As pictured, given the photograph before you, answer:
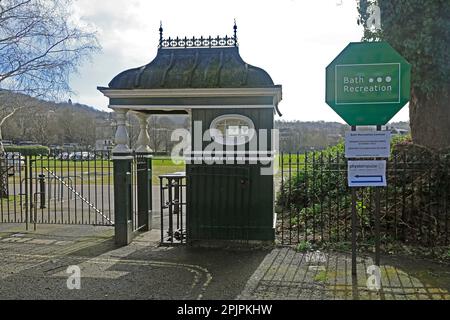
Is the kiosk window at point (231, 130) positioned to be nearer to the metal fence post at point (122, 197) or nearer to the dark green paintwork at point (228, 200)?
the dark green paintwork at point (228, 200)

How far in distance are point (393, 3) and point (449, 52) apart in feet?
4.58

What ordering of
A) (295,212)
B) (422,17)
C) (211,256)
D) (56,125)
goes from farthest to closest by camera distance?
(56,125) < (295,212) < (422,17) < (211,256)

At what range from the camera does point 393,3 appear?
7.57 meters

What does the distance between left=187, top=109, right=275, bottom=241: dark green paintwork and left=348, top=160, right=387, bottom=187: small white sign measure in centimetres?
167

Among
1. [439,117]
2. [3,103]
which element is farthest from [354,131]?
[3,103]

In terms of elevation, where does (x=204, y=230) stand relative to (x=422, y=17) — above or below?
below

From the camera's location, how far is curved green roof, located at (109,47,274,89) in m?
6.57

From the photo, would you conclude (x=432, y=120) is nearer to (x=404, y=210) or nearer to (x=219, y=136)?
(x=404, y=210)

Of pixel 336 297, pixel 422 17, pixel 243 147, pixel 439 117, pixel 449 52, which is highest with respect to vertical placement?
pixel 422 17

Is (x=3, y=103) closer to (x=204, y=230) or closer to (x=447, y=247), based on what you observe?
(x=204, y=230)

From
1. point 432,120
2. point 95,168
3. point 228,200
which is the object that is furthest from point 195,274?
point 432,120

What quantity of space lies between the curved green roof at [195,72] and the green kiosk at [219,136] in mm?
17

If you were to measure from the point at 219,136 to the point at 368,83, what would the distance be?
2.61m

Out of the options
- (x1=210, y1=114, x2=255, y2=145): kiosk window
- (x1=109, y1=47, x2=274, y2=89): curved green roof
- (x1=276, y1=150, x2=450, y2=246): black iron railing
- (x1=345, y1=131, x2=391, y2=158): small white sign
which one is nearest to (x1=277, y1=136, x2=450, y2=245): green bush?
(x1=276, y1=150, x2=450, y2=246): black iron railing
